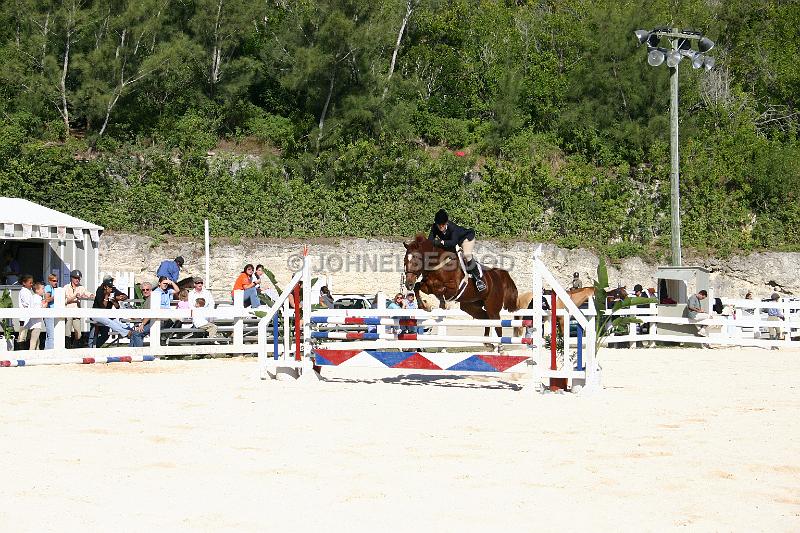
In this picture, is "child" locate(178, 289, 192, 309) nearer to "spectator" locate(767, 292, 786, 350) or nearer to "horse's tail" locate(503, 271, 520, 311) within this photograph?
"horse's tail" locate(503, 271, 520, 311)

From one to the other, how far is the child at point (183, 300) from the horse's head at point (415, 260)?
25.3 feet

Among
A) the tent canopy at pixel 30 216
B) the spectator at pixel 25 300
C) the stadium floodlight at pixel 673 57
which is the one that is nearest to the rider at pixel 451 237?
the spectator at pixel 25 300

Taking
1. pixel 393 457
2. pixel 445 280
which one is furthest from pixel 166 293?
pixel 393 457

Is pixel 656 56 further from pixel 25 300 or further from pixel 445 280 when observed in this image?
pixel 25 300

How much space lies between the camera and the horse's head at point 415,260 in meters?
13.1

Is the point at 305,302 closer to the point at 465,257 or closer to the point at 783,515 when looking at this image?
the point at 465,257

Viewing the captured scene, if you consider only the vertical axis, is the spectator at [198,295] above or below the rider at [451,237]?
below

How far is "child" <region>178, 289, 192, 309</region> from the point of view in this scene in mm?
19781

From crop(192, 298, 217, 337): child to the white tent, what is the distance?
497 centimetres

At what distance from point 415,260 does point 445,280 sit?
58 cm

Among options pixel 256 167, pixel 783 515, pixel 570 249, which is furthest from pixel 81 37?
pixel 783 515

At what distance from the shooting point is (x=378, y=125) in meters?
40.5

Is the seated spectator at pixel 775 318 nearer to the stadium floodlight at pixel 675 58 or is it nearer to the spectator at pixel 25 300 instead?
the stadium floodlight at pixel 675 58

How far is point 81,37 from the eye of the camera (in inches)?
1519
